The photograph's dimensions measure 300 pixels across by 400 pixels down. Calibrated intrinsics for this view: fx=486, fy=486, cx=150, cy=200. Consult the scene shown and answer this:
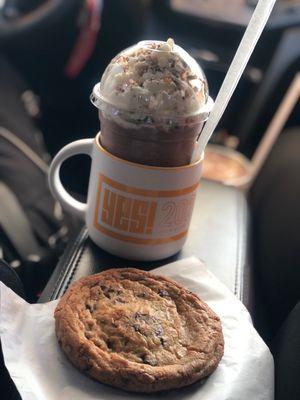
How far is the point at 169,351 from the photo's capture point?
0.46 metres

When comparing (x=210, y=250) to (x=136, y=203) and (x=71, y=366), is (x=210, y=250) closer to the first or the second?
(x=136, y=203)

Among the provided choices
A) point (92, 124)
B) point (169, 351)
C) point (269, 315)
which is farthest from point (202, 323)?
point (92, 124)

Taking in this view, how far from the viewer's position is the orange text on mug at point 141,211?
557mm

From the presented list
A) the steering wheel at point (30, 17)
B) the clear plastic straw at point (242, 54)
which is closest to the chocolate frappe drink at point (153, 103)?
the clear plastic straw at point (242, 54)

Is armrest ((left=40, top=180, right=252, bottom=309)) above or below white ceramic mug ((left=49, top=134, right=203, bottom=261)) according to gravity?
below

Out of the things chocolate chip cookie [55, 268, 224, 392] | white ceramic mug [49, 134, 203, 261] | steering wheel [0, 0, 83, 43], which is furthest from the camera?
steering wheel [0, 0, 83, 43]

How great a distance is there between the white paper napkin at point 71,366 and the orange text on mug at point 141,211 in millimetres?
111

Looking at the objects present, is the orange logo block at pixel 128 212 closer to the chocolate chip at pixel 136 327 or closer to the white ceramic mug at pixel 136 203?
the white ceramic mug at pixel 136 203

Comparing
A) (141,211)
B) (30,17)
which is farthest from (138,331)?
(30,17)

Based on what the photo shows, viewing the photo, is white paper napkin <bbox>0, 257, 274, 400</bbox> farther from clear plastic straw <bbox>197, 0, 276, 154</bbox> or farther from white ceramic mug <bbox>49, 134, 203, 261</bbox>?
clear plastic straw <bbox>197, 0, 276, 154</bbox>

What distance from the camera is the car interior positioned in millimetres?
637

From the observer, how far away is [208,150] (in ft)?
4.79

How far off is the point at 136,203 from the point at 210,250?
6.6 inches

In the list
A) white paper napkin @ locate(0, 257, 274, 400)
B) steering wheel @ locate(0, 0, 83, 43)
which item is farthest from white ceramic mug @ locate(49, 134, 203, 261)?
steering wheel @ locate(0, 0, 83, 43)
